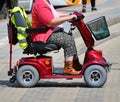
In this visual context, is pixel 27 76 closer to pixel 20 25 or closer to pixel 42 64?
pixel 42 64

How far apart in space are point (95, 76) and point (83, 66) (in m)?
0.22

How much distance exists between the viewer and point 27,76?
715 centimetres

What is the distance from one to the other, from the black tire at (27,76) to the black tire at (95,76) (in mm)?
704

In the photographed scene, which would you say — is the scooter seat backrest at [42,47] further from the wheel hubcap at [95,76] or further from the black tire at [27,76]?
the wheel hubcap at [95,76]

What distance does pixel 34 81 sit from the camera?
7.12m

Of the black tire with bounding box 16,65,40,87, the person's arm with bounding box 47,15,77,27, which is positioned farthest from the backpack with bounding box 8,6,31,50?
the person's arm with bounding box 47,15,77,27

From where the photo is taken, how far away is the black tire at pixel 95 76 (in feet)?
23.0

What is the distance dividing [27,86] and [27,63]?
331mm

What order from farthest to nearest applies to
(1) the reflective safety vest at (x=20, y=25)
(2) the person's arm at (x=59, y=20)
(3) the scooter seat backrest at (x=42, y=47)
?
(1) the reflective safety vest at (x=20, y=25), (3) the scooter seat backrest at (x=42, y=47), (2) the person's arm at (x=59, y=20)

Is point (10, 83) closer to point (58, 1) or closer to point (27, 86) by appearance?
point (27, 86)

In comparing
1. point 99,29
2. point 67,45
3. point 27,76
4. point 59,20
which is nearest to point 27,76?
point 27,76

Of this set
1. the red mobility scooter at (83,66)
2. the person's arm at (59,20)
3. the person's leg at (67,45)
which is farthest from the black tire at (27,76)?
the person's arm at (59,20)

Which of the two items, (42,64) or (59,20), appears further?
(42,64)

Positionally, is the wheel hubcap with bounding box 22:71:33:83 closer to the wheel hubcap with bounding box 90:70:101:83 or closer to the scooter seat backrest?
the scooter seat backrest
